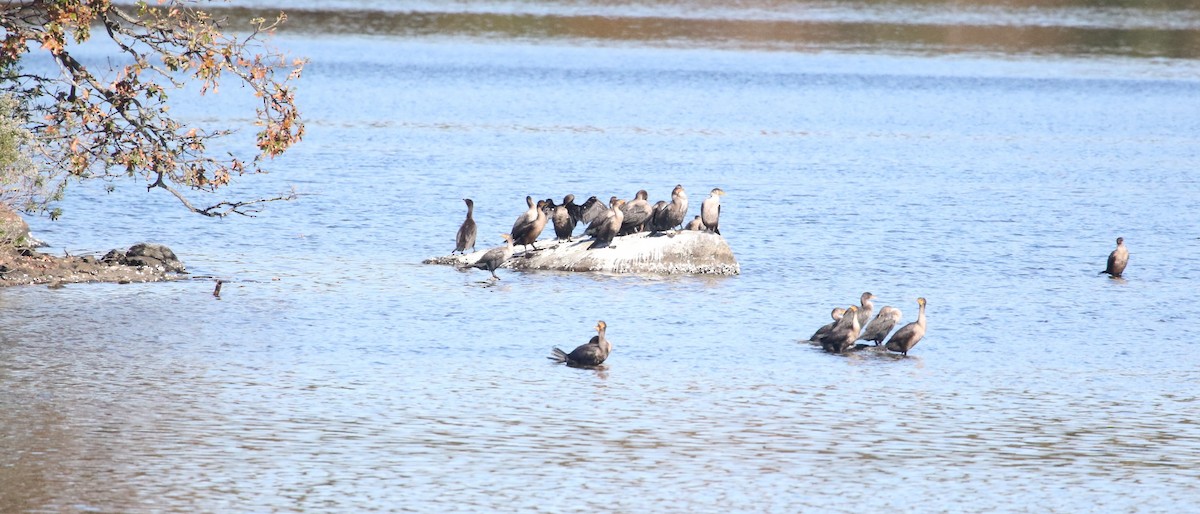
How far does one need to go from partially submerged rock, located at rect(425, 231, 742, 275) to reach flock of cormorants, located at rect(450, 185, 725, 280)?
18 centimetres

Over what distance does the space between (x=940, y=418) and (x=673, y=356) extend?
12.5 ft

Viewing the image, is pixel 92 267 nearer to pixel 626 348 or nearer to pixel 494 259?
pixel 494 259

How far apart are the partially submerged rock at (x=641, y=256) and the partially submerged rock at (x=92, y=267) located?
4.46 m

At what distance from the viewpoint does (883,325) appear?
20.2 metres

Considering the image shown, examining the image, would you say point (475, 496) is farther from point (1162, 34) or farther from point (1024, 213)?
point (1162, 34)

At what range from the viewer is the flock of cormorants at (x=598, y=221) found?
24.9m

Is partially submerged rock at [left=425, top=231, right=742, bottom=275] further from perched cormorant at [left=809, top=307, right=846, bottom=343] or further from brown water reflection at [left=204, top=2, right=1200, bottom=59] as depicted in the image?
brown water reflection at [left=204, top=2, right=1200, bottom=59]

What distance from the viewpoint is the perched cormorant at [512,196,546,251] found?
82.5ft

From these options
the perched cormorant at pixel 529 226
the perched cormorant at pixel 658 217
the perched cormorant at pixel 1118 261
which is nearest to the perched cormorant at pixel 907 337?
the perched cormorant at pixel 658 217

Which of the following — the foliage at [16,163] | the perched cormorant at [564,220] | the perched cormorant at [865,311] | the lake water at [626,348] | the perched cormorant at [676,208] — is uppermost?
the foliage at [16,163]

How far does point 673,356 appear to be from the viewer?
19.3m

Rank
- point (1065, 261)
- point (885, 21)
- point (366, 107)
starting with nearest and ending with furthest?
1. point (1065, 261)
2. point (366, 107)
3. point (885, 21)

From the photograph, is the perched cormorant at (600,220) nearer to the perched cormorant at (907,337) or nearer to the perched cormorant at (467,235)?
the perched cormorant at (467,235)

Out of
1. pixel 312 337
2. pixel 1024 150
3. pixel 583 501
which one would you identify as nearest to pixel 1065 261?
pixel 312 337
